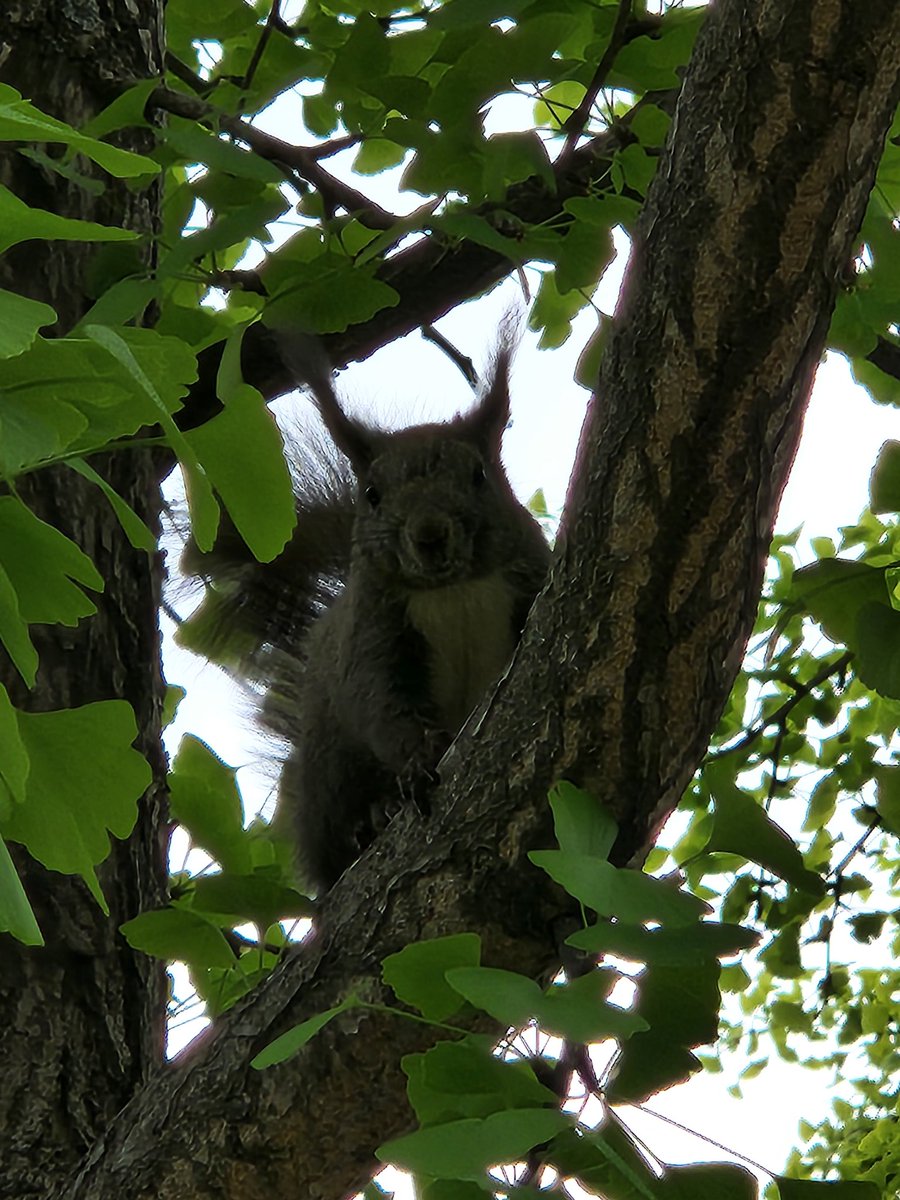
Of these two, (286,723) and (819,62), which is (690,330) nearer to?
(819,62)

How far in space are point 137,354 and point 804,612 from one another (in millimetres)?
744

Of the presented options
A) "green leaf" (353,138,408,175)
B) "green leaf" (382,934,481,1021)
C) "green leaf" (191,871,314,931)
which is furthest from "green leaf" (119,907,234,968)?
"green leaf" (353,138,408,175)

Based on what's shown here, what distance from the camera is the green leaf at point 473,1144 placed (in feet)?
2.09

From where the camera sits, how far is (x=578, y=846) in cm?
85

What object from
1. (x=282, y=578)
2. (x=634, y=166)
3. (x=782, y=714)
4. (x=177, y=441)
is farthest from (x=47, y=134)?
(x=282, y=578)

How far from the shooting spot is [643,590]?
1.01 m

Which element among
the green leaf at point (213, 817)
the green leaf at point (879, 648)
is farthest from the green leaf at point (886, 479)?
the green leaf at point (213, 817)

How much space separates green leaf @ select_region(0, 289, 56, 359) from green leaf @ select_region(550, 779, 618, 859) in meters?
0.44

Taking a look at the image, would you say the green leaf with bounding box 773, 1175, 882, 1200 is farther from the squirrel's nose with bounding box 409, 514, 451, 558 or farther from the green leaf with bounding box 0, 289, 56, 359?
the squirrel's nose with bounding box 409, 514, 451, 558

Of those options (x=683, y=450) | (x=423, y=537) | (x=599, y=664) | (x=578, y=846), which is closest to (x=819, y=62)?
(x=683, y=450)

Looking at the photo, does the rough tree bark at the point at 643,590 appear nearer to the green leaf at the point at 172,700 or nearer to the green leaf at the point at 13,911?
the green leaf at the point at 13,911

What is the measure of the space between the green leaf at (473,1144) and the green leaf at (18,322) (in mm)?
384

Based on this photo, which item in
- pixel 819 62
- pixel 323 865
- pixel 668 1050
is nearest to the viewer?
pixel 668 1050

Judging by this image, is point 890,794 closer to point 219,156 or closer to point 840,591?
point 840,591
